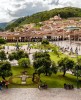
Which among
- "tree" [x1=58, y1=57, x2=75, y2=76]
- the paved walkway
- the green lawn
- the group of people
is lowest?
the paved walkway

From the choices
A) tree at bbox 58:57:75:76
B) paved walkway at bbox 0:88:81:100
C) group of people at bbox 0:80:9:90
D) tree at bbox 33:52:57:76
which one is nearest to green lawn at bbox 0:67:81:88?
group of people at bbox 0:80:9:90

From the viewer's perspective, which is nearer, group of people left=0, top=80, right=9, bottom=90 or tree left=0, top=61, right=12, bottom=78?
group of people left=0, top=80, right=9, bottom=90

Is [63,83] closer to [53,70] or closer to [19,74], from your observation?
[53,70]

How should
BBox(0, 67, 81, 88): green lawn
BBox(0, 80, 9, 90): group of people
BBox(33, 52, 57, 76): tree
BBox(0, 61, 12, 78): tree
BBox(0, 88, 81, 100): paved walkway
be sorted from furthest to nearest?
BBox(33, 52, 57, 76): tree, BBox(0, 67, 81, 88): green lawn, BBox(0, 61, 12, 78): tree, BBox(0, 80, 9, 90): group of people, BBox(0, 88, 81, 100): paved walkway

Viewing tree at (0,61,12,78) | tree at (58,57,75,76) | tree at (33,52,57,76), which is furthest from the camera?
tree at (58,57,75,76)

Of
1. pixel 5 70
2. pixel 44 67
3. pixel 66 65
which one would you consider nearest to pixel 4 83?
pixel 5 70

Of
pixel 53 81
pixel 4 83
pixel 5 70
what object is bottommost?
pixel 53 81

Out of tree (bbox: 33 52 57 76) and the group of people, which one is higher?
tree (bbox: 33 52 57 76)

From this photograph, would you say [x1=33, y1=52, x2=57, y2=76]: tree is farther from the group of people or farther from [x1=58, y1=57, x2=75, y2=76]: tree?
the group of people

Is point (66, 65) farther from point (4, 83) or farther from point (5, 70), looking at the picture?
point (4, 83)

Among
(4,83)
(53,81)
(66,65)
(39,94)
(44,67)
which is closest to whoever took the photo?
(39,94)

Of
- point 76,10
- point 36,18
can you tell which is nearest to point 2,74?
point 36,18

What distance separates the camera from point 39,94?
2372 centimetres

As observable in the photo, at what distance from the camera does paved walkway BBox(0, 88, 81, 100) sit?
22625 millimetres
